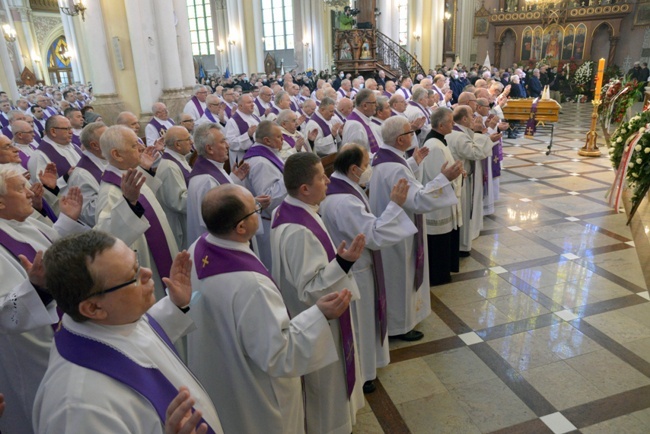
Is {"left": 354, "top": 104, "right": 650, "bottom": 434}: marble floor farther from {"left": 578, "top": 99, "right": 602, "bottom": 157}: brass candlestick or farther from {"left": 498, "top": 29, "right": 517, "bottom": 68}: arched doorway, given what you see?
{"left": 498, "top": 29, "right": 517, "bottom": 68}: arched doorway

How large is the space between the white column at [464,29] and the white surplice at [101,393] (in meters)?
28.1

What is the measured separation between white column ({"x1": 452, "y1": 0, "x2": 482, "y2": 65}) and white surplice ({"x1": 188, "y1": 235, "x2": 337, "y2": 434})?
1084 inches

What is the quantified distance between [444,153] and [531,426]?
2.70 meters

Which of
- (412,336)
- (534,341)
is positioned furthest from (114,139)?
(534,341)

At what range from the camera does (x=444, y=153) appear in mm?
4777

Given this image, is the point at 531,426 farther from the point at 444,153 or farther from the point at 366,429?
the point at 444,153

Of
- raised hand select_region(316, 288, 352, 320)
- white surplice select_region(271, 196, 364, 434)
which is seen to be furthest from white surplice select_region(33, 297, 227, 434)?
white surplice select_region(271, 196, 364, 434)

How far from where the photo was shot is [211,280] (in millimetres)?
2115

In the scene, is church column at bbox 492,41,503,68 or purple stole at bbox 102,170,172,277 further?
church column at bbox 492,41,503,68

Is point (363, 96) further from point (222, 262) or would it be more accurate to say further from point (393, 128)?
point (222, 262)

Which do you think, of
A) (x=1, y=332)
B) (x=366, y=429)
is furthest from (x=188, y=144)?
(x=366, y=429)

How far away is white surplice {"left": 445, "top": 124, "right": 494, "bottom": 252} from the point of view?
5.35m

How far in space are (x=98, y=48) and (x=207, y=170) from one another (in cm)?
630

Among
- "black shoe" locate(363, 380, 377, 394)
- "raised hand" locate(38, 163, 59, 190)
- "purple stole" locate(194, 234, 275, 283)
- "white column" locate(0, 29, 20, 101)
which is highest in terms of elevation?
"white column" locate(0, 29, 20, 101)
